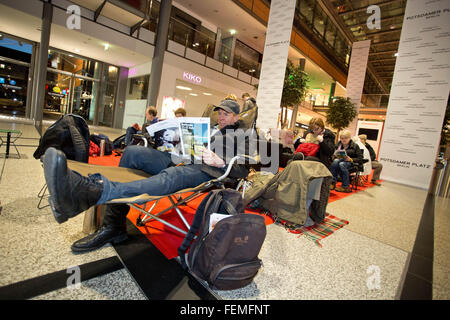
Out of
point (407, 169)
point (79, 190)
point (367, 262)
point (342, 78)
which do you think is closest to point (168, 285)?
point (79, 190)

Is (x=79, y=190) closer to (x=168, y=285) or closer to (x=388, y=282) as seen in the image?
(x=168, y=285)

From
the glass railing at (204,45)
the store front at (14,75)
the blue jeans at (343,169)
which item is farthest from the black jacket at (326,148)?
the store front at (14,75)

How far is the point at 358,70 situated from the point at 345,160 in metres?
9.35

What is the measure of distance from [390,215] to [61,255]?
4.09m

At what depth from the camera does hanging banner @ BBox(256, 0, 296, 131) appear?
6.86 metres

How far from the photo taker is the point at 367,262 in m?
1.86

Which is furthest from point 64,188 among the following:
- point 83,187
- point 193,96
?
point 193,96

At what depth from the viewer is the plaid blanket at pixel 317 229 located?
7.42 feet

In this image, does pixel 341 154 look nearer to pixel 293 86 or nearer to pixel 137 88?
pixel 293 86

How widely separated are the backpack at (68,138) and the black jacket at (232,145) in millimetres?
1049

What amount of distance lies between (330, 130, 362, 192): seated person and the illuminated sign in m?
7.60

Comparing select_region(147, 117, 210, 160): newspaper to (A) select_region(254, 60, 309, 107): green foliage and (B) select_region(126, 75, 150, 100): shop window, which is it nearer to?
(A) select_region(254, 60, 309, 107): green foliage

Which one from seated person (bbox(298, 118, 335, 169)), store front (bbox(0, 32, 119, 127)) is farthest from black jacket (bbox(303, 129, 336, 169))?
store front (bbox(0, 32, 119, 127))

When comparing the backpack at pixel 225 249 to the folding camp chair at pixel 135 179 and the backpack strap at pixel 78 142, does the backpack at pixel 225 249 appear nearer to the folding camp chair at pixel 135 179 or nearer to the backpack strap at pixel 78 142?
the folding camp chair at pixel 135 179
